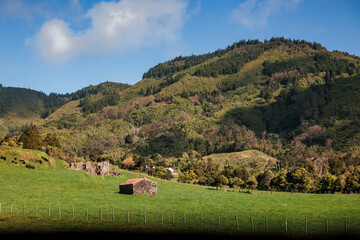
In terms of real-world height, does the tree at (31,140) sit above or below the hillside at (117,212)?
above

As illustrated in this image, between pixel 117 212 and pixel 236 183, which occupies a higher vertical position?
pixel 117 212

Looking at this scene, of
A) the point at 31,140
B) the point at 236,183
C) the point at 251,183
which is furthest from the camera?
the point at 31,140

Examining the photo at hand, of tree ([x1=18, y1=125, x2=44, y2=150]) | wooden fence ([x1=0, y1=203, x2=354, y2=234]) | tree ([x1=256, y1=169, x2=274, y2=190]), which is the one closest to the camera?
wooden fence ([x1=0, y1=203, x2=354, y2=234])

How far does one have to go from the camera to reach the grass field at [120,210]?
4409 centimetres

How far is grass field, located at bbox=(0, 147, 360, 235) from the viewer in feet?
145

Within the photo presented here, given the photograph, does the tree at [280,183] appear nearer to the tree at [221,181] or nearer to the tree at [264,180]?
the tree at [264,180]

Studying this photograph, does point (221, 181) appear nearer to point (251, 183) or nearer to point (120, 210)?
point (251, 183)

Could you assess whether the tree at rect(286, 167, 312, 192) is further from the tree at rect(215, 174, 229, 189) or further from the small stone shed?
the small stone shed

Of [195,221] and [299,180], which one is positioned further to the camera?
[299,180]

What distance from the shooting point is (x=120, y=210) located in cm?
5666

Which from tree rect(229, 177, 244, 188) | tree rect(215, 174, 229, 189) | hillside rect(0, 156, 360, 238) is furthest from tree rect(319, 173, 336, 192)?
hillside rect(0, 156, 360, 238)

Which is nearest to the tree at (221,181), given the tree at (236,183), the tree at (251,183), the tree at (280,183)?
the tree at (236,183)

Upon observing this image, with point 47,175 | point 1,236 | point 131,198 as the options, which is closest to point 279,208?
point 131,198

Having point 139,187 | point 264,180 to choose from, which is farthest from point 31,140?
point 264,180
